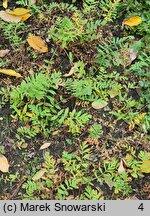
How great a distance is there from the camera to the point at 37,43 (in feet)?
10.6

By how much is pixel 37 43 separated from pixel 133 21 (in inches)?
28.9

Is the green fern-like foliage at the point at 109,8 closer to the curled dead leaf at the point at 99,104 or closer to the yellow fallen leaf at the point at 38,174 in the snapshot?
the curled dead leaf at the point at 99,104

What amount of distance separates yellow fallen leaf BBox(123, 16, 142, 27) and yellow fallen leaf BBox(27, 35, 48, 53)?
0.63 m

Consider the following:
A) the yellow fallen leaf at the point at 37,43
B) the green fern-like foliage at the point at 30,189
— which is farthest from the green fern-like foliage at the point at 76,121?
the yellow fallen leaf at the point at 37,43

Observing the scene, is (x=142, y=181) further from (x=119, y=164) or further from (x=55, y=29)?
(x=55, y=29)

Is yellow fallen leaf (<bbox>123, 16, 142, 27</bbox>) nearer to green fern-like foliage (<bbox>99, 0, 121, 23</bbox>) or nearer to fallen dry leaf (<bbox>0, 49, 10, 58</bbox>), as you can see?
green fern-like foliage (<bbox>99, 0, 121, 23</bbox>)

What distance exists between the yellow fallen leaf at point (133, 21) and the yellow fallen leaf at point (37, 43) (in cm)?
63

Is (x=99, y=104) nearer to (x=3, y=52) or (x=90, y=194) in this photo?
(x=90, y=194)

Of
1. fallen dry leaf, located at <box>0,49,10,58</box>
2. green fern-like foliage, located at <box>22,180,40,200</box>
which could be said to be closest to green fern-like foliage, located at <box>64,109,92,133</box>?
green fern-like foliage, located at <box>22,180,40,200</box>

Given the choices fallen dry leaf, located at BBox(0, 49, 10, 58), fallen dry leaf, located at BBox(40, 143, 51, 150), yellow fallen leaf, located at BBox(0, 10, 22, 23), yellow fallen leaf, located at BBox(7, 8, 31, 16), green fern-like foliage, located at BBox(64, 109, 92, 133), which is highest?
yellow fallen leaf, located at BBox(7, 8, 31, 16)

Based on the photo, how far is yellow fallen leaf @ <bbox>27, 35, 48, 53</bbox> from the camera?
10.5ft

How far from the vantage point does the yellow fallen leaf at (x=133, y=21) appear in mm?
3291

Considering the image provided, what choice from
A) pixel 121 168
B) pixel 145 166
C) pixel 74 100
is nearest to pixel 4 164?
pixel 74 100

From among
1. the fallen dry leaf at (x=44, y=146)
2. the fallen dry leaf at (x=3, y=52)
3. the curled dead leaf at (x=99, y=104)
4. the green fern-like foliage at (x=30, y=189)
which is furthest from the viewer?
the fallen dry leaf at (x=3, y=52)
